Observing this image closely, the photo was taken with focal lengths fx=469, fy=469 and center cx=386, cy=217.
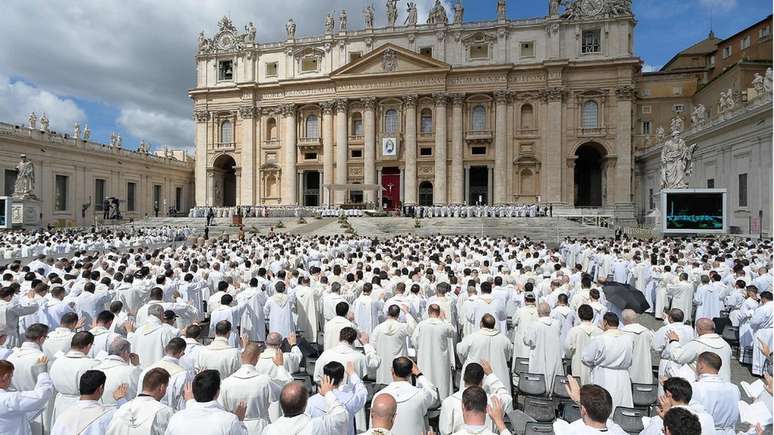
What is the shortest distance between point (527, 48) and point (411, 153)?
1648 cm

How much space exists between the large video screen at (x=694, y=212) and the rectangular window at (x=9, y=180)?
52.4 meters

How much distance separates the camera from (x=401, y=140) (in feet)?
171

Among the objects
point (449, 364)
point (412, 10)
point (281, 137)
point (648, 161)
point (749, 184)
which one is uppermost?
point (412, 10)

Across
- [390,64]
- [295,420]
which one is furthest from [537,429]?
[390,64]

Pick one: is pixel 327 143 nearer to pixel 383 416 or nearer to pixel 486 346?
pixel 486 346

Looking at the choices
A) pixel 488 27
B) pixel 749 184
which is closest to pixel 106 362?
pixel 749 184

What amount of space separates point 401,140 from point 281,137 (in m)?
14.8

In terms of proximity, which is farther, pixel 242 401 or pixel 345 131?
pixel 345 131

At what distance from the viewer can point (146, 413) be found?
13.5ft

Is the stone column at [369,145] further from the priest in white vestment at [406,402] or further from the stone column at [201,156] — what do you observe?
the priest in white vestment at [406,402]

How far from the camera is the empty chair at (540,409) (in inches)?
231

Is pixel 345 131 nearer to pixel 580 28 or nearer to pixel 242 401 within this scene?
pixel 580 28

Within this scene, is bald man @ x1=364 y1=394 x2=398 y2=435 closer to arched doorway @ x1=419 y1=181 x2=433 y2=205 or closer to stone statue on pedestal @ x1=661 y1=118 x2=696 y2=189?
stone statue on pedestal @ x1=661 y1=118 x2=696 y2=189

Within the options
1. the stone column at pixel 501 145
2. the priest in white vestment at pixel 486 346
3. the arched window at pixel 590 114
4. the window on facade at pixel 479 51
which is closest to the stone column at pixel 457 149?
the stone column at pixel 501 145
